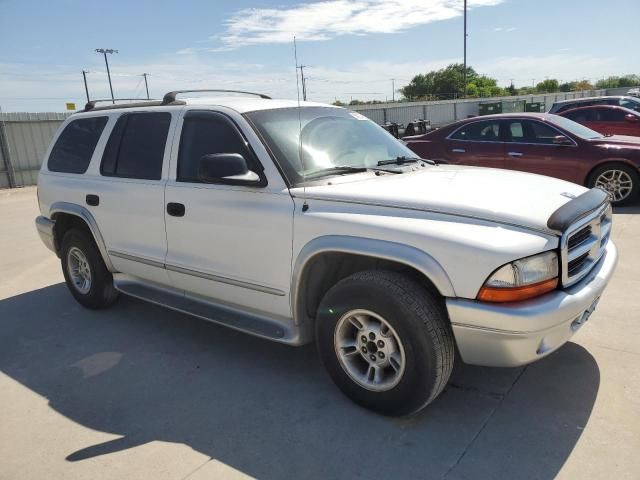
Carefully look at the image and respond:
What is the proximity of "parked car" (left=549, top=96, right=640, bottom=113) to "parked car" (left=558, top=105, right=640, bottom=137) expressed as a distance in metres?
1.25

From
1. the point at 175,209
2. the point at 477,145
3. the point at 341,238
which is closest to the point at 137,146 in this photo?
the point at 175,209

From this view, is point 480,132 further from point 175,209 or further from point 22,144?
point 22,144

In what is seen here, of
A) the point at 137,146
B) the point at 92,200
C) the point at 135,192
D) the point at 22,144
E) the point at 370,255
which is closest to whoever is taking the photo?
the point at 370,255

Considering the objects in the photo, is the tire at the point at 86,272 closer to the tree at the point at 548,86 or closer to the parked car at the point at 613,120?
the parked car at the point at 613,120

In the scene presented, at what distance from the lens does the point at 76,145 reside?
494cm

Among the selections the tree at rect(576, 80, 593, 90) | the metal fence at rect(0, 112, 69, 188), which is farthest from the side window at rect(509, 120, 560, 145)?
the tree at rect(576, 80, 593, 90)

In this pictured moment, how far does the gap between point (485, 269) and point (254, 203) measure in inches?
59.7

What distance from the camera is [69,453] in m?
2.93

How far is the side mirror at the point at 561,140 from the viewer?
8258 millimetres

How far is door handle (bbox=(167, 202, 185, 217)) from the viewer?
3.81 metres

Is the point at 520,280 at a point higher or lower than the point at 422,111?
lower

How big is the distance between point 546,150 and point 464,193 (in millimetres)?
6111

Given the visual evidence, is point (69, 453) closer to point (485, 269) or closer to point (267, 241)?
point (267, 241)

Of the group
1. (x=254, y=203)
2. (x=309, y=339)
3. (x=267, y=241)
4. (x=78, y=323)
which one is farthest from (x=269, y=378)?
(x=78, y=323)
